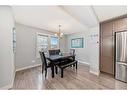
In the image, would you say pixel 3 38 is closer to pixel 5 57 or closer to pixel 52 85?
pixel 5 57

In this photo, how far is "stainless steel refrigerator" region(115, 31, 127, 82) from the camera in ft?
10.1

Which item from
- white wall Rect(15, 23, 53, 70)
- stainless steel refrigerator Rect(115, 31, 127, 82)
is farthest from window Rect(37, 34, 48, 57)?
stainless steel refrigerator Rect(115, 31, 127, 82)

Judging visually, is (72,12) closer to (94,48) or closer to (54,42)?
(94,48)

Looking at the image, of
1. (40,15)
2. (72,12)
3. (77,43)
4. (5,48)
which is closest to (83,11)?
(72,12)

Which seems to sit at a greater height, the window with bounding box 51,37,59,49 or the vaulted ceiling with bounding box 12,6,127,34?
the vaulted ceiling with bounding box 12,6,127,34

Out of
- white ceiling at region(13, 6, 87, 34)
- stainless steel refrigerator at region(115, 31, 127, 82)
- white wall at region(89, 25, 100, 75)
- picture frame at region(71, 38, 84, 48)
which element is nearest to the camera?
stainless steel refrigerator at region(115, 31, 127, 82)

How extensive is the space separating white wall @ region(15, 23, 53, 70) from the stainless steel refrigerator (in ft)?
13.3

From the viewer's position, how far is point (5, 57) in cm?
259

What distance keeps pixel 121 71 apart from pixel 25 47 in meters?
4.28

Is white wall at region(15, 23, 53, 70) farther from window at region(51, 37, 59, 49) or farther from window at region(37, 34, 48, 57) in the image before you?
window at region(51, 37, 59, 49)

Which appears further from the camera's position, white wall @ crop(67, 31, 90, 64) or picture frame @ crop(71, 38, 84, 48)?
picture frame @ crop(71, 38, 84, 48)

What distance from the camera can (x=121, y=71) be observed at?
319cm
